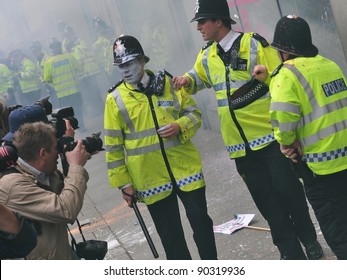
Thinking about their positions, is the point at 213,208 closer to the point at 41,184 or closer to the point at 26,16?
the point at 41,184

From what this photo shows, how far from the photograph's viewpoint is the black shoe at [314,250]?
180 inches

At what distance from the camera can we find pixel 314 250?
4.58 metres

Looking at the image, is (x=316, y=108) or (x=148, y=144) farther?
(x=148, y=144)

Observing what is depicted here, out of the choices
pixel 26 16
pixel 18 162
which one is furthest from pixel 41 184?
pixel 26 16

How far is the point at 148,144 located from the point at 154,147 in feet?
0.14

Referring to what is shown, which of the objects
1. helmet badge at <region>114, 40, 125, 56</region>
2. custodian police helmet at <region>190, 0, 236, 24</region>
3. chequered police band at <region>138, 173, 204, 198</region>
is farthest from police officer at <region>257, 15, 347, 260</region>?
helmet badge at <region>114, 40, 125, 56</region>

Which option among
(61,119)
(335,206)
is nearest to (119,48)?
(61,119)

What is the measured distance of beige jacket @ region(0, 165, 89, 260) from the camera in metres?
3.30

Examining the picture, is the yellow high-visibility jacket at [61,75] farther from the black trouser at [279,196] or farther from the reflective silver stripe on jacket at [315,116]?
the reflective silver stripe on jacket at [315,116]

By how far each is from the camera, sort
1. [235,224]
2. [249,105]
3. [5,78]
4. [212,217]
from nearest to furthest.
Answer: [249,105]
[235,224]
[212,217]
[5,78]

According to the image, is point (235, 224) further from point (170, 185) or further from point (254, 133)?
point (254, 133)

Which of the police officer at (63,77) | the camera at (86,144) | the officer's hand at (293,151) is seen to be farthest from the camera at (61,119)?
the police officer at (63,77)

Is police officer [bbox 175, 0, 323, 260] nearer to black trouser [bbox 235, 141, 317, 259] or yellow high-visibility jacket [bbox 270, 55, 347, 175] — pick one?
black trouser [bbox 235, 141, 317, 259]
